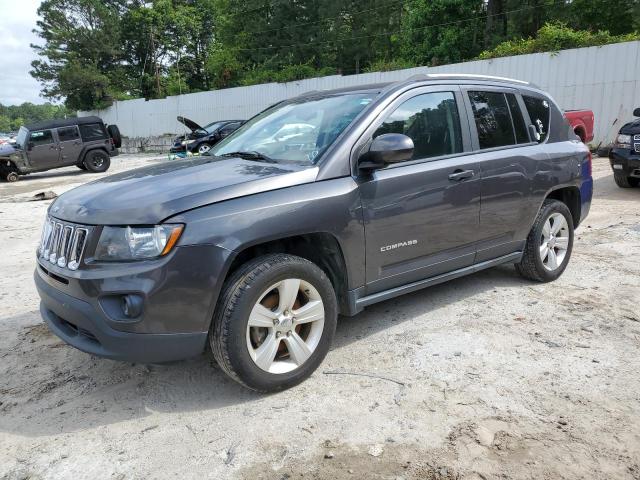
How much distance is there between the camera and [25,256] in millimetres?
6477

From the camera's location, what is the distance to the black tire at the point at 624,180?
886cm

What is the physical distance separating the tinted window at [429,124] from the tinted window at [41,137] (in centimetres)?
1635

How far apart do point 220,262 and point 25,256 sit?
4980 mm

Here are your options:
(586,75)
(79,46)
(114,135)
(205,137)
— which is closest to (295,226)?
(586,75)

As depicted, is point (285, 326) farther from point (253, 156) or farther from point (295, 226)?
point (253, 156)

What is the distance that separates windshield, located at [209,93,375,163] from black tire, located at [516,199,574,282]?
195 cm

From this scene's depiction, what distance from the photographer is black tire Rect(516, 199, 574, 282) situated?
441 cm

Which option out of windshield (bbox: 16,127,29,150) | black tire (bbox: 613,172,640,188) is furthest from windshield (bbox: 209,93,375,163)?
windshield (bbox: 16,127,29,150)

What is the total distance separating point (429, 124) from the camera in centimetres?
366

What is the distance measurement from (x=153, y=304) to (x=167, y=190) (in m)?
0.64

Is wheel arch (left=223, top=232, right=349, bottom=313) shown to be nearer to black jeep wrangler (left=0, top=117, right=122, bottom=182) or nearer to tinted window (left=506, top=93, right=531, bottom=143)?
tinted window (left=506, top=93, right=531, bottom=143)

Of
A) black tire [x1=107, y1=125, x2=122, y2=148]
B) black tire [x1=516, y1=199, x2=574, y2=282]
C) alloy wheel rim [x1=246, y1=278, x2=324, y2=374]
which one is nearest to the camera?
alloy wheel rim [x1=246, y1=278, x2=324, y2=374]

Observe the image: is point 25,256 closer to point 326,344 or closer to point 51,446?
point 51,446

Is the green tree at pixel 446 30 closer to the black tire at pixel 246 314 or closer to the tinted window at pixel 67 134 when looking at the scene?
the tinted window at pixel 67 134
